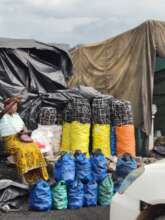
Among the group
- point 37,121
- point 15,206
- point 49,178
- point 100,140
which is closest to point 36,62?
point 37,121

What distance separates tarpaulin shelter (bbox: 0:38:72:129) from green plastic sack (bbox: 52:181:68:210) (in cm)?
294

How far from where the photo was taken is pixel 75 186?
866 cm

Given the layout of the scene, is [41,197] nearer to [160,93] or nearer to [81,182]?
[81,182]

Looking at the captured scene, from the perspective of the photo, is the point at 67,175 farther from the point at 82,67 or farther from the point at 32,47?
the point at 82,67

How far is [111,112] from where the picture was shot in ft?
37.4

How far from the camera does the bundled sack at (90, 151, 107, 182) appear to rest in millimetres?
9023

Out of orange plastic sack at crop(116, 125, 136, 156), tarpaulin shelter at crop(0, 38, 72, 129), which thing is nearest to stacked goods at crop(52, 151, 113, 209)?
orange plastic sack at crop(116, 125, 136, 156)

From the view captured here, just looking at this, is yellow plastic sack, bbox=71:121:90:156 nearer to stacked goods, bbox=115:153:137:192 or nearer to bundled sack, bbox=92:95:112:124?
bundled sack, bbox=92:95:112:124

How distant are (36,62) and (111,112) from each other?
2244mm

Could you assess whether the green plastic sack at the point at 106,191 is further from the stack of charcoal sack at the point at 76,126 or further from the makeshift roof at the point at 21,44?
the makeshift roof at the point at 21,44

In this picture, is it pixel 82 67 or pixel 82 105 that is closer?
pixel 82 105

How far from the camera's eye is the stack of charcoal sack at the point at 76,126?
10.9 m

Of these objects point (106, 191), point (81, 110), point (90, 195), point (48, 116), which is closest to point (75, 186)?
point (90, 195)

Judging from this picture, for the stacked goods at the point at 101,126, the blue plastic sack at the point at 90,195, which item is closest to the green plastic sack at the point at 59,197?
the blue plastic sack at the point at 90,195
